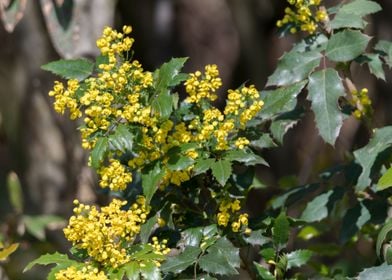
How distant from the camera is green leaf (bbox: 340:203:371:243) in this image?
218 cm

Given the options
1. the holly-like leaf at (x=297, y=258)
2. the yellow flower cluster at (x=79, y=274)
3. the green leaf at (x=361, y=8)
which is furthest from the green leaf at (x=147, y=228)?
the green leaf at (x=361, y=8)

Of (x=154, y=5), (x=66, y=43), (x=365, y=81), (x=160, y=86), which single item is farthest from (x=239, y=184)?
(x=154, y=5)

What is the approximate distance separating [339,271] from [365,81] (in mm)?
3484

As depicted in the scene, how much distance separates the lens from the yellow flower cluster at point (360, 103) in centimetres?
219

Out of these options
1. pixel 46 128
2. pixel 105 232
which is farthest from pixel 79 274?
pixel 46 128

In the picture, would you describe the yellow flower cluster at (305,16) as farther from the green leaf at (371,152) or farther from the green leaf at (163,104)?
the green leaf at (163,104)

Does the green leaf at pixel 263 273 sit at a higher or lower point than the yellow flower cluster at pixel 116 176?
lower

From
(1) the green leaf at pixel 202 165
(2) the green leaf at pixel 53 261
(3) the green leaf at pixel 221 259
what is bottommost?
(3) the green leaf at pixel 221 259

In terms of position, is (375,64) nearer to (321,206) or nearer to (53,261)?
(321,206)

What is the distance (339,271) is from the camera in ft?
7.41

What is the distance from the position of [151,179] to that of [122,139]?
124 millimetres

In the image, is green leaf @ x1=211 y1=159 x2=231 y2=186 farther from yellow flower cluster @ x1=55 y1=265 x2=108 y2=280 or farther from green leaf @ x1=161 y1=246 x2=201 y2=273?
yellow flower cluster @ x1=55 y1=265 x2=108 y2=280

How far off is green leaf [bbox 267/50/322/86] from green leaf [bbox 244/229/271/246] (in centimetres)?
39

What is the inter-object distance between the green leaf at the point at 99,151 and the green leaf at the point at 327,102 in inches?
20.8
